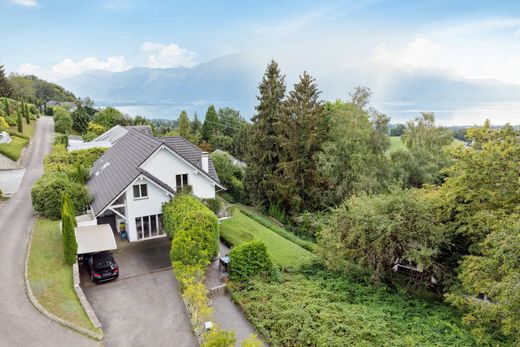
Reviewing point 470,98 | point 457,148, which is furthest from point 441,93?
point 457,148

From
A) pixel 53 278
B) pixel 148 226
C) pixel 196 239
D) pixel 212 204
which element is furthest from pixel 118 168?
pixel 196 239

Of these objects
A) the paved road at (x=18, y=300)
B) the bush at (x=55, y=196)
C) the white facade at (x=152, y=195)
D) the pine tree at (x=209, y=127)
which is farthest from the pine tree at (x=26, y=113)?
the white facade at (x=152, y=195)

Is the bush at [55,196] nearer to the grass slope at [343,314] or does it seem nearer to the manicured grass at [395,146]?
the grass slope at [343,314]

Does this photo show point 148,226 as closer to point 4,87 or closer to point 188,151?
point 188,151

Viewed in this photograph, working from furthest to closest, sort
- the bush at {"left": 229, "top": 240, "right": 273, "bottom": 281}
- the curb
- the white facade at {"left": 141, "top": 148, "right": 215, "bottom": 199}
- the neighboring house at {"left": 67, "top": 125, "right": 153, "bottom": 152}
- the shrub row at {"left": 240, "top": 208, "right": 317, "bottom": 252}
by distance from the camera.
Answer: the neighboring house at {"left": 67, "top": 125, "right": 153, "bottom": 152}, the shrub row at {"left": 240, "top": 208, "right": 317, "bottom": 252}, the white facade at {"left": 141, "top": 148, "right": 215, "bottom": 199}, the bush at {"left": 229, "top": 240, "right": 273, "bottom": 281}, the curb

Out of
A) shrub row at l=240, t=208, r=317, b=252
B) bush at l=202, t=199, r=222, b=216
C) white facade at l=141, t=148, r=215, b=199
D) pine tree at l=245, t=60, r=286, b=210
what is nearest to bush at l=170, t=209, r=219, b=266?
white facade at l=141, t=148, r=215, b=199

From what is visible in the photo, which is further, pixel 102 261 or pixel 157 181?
pixel 157 181

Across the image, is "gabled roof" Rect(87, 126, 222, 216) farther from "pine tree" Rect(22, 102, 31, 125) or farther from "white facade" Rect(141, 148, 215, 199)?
"pine tree" Rect(22, 102, 31, 125)
